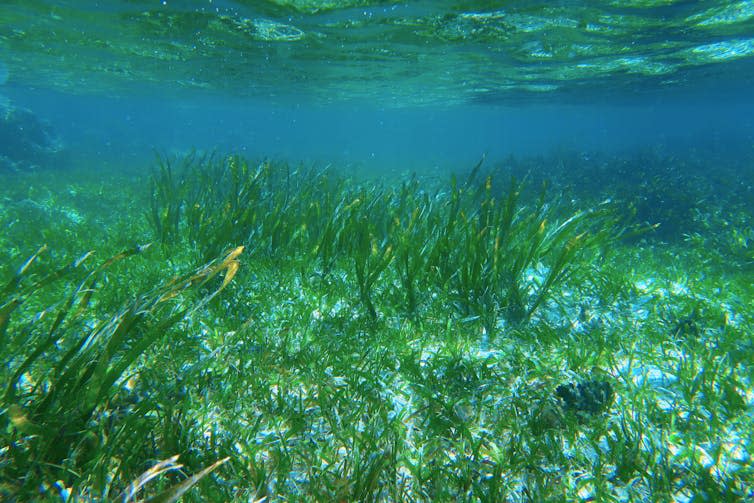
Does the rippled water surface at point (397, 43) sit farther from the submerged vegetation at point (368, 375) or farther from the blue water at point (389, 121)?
the submerged vegetation at point (368, 375)

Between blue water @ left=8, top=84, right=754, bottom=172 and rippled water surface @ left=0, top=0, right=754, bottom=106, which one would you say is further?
blue water @ left=8, top=84, right=754, bottom=172

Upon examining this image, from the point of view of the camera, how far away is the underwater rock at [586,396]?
3.10 m

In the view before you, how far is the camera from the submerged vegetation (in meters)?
2.27

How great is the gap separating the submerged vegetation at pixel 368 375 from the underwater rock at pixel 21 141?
20037 millimetres

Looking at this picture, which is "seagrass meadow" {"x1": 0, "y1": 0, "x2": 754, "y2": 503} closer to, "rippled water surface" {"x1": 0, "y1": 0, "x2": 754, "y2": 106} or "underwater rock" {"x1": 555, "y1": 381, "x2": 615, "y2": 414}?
"underwater rock" {"x1": 555, "y1": 381, "x2": 615, "y2": 414}

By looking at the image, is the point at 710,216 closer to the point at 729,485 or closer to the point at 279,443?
Answer: the point at 729,485

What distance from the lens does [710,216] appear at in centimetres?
1123

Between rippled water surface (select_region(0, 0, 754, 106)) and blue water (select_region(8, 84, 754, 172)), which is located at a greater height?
rippled water surface (select_region(0, 0, 754, 106))

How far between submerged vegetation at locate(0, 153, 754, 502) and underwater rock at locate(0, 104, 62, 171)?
20.0 m

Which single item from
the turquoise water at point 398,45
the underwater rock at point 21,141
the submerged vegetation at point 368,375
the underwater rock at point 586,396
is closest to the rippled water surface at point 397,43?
the turquoise water at point 398,45

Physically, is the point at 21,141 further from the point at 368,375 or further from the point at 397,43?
the point at 368,375

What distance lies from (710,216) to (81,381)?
14.7m

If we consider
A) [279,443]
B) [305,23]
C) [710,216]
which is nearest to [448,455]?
[279,443]

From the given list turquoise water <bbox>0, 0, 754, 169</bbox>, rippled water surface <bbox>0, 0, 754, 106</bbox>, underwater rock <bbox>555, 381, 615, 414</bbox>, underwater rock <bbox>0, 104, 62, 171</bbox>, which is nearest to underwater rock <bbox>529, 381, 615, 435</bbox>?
underwater rock <bbox>555, 381, 615, 414</bbox>
